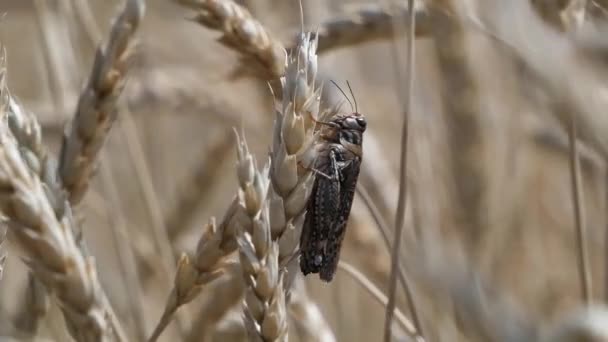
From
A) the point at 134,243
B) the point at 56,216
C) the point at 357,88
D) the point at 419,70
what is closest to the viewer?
the point at 56,216

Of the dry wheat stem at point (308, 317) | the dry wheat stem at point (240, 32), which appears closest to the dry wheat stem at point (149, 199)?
the dry wheat stem at point (308, 317)

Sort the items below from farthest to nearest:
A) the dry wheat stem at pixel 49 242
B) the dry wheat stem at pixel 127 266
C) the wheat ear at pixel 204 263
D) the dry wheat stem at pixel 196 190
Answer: the dry wheat stem at pixel 196 190, the dry wheat stem at pixel 127 266, the wheat ear at pixel 204 263, the dry wheat stem at pixel 49 242

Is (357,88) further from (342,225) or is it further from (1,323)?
(1,323)

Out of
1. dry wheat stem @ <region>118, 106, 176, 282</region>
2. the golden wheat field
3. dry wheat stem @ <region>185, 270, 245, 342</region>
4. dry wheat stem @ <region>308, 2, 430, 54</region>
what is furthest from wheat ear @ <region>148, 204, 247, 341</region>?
dry wheat stem @ <region>118, 106, 176, 282</region>

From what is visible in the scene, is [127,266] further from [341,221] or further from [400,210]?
[400,210]

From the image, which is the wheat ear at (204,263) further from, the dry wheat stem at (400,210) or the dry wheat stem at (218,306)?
the dry wheat stem at (218,306)

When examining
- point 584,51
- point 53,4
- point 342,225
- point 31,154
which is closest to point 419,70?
point 53,4
